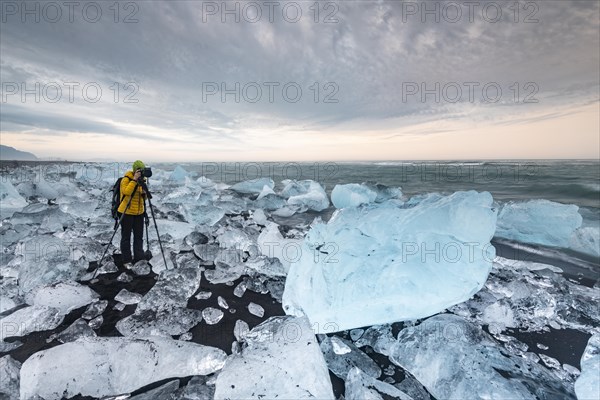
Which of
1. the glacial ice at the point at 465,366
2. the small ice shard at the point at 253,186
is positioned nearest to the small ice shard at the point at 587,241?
the glacial ice at the point at 465,366

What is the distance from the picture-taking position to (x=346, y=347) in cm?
271

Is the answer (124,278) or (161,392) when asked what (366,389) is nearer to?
(161,392)

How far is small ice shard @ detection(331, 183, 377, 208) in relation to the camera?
9938mm

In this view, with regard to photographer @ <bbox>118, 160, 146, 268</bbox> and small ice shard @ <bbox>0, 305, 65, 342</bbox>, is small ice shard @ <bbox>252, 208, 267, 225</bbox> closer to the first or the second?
photographer @ <bbox>118, 160, 146, 268</bbox>

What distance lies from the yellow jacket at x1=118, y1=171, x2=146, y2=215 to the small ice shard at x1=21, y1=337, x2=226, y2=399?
114 inches

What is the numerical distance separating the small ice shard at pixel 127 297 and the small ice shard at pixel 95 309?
0.15m

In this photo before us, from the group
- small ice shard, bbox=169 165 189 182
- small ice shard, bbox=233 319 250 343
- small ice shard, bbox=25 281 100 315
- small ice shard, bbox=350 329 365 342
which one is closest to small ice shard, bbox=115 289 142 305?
small ice shard, bbox=25 281 100 315

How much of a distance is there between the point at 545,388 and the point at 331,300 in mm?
1940

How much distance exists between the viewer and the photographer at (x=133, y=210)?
4.68 m

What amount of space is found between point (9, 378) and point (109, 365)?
767 millimetres

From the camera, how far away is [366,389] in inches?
82.8

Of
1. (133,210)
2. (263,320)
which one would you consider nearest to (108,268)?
(133,210)

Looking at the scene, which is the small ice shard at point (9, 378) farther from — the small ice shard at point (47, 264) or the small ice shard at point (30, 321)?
the small ice shard at point (47, 264)

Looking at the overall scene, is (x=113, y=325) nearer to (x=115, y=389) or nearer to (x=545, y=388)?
(x=115, y=389)
